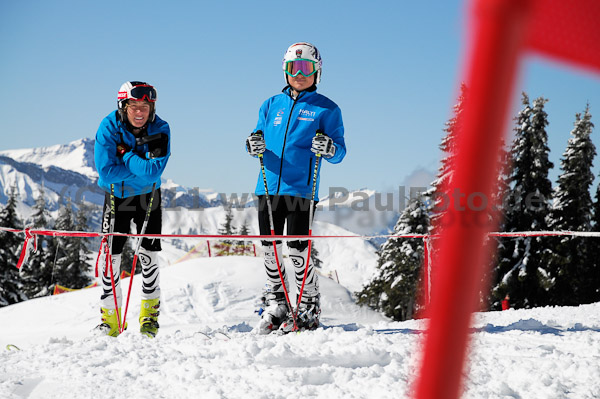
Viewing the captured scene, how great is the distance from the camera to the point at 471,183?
0.48 metres

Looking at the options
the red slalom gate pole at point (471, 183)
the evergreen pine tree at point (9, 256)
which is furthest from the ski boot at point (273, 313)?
the evergreen pine tree at point (9, 256)

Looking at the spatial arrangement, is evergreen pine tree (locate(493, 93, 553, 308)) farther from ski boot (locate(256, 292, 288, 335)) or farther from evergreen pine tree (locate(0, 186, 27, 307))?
evergreen pine tree (locate(0, 186, 27, 307))

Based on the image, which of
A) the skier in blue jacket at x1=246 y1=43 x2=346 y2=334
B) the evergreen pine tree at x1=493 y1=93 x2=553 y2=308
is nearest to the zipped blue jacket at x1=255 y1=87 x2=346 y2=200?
the skier in blue jacket at x1=246 y1=43 x2=346 y2=334

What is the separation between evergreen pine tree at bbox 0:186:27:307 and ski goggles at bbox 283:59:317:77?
28.8 meters

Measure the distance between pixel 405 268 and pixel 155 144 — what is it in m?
20.8

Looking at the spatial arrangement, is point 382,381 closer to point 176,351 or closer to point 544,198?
point 176,351

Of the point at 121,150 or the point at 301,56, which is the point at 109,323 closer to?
the point at 121,150

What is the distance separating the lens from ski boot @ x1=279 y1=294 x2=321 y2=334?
495cm

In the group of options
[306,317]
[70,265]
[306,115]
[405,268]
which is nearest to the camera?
[306,317]

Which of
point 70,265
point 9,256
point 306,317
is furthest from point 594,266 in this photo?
point 70,265

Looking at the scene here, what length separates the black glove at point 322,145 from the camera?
489cm

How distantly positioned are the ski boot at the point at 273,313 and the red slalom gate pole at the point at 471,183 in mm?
4618

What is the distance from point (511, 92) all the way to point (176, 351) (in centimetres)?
387

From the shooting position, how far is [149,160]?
5016mm
